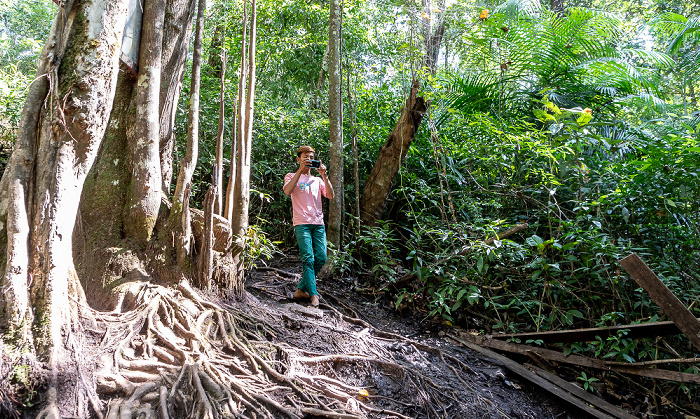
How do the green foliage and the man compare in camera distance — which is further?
the man

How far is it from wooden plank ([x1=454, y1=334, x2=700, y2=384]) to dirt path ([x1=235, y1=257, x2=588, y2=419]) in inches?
10.8

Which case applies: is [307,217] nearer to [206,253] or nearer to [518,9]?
[206,253]

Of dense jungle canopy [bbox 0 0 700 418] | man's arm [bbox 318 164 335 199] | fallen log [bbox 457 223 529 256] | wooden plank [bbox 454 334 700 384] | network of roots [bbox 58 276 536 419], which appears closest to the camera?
dense jungle canopy [bbox 0 0 700 418]

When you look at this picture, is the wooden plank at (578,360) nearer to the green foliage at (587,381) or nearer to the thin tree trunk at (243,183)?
the green foliage at (587,381)

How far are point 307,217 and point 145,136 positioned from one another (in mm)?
1823

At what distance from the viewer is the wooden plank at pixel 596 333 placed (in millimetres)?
3656

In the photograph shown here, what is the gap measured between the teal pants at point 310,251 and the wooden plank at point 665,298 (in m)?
2.79

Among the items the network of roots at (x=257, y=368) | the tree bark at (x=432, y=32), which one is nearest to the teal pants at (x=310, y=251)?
the network of roots at (x=257, y=368)

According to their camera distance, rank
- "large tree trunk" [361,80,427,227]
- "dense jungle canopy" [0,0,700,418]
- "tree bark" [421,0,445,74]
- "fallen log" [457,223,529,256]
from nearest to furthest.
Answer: "dense jungle canopy" [0,0,700,418], "fallen log" [457,223,529,256], "large tree trunk" [361,80,427,227], "tree bark" [421,0,445,74]

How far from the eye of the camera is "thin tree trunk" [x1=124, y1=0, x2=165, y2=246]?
3.32 metres

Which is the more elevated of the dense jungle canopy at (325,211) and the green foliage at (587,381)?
the dense jungle canopy at (325,211)

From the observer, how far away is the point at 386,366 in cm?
368

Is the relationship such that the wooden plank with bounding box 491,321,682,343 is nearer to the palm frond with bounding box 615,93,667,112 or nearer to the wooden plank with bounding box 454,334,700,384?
the wooden plank with bounding box 454,334,700,384

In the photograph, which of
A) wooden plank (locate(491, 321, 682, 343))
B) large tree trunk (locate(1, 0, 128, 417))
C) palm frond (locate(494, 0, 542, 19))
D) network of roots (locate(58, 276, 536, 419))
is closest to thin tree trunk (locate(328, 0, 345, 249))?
network of roots (locate(58, 276, 536, 419))
